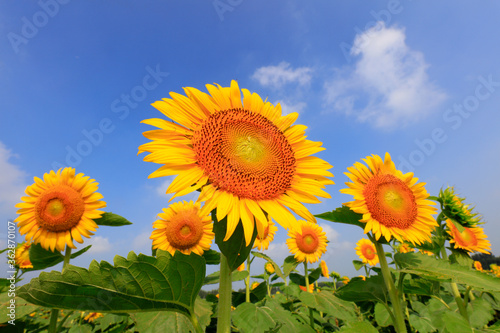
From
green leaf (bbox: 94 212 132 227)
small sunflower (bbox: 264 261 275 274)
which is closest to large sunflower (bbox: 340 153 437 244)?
green leaf (bbox: 94 212 132 227)

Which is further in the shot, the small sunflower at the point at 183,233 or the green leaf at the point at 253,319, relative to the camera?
the small sunflower at the point at 183,233

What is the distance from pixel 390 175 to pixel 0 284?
17.0 feet

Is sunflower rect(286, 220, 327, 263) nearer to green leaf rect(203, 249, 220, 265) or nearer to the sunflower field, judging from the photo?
the sunflower field

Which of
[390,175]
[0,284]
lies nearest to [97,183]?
[0,284]

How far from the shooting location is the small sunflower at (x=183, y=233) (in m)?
4.64

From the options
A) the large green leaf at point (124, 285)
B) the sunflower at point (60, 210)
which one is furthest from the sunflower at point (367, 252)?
the large green leaf at point (124, 285)

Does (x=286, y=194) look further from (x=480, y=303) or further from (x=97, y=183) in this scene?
(x=480, y=303)

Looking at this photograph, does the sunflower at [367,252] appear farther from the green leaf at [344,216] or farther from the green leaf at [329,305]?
the green leaf at [344,216]

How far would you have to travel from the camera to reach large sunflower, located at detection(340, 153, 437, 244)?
3.24 meters

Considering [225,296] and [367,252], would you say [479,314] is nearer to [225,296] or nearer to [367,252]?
[225,296]

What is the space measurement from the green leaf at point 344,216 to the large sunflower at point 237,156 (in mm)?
1333

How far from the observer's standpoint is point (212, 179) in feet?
5.59

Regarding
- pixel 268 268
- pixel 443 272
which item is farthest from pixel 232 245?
pixel 268 268

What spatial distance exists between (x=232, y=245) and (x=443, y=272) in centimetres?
230
